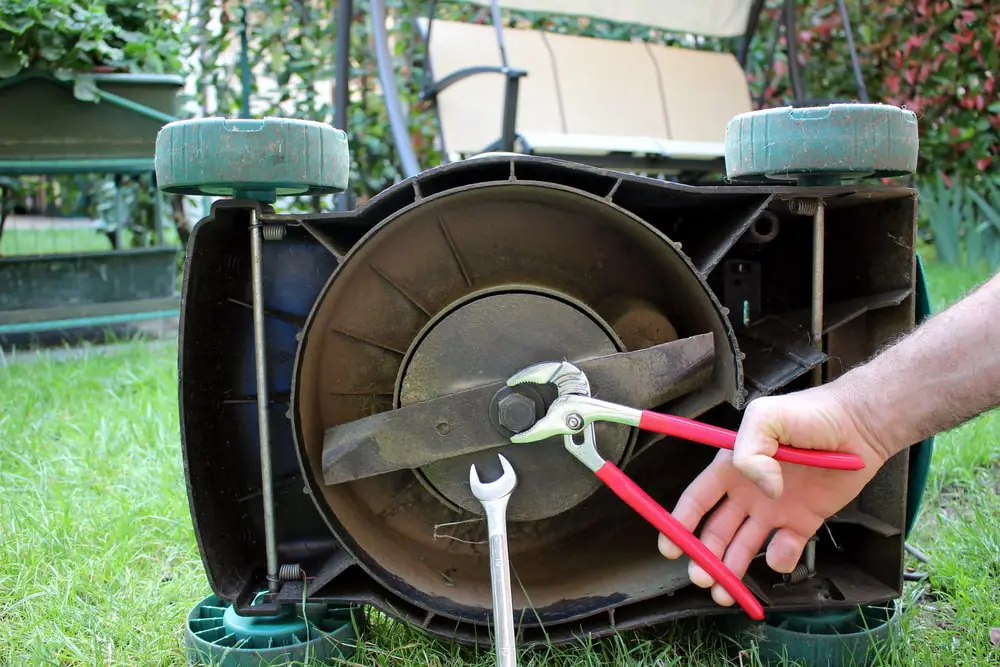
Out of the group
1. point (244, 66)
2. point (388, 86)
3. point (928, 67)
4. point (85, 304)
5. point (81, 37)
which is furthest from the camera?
point (928, 67)

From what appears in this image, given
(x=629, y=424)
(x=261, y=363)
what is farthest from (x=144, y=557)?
(x=629, y=424)

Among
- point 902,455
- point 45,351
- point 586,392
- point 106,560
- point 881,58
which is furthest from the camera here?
point 881,58

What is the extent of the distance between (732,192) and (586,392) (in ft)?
1.04

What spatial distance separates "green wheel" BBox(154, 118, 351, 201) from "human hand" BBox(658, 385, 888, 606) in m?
0.62

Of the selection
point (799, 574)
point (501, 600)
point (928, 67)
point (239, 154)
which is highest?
point (239, 154)

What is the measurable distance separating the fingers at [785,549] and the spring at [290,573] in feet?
2.02

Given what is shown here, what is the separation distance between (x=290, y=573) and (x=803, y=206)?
2.69ft

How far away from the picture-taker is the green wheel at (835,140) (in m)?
1.07

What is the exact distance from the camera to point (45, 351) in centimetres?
307

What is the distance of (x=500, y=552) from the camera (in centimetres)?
97

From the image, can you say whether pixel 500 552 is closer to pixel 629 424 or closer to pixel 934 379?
pixel 629 424

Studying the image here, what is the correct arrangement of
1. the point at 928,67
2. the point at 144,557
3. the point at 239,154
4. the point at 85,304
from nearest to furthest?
the point at 239,154 → the point at 144,557 → the point at 85,304 → the point at 928,67

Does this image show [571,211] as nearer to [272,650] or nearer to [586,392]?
[586,392]

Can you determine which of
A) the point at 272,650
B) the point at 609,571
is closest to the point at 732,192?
the point at 609,571
